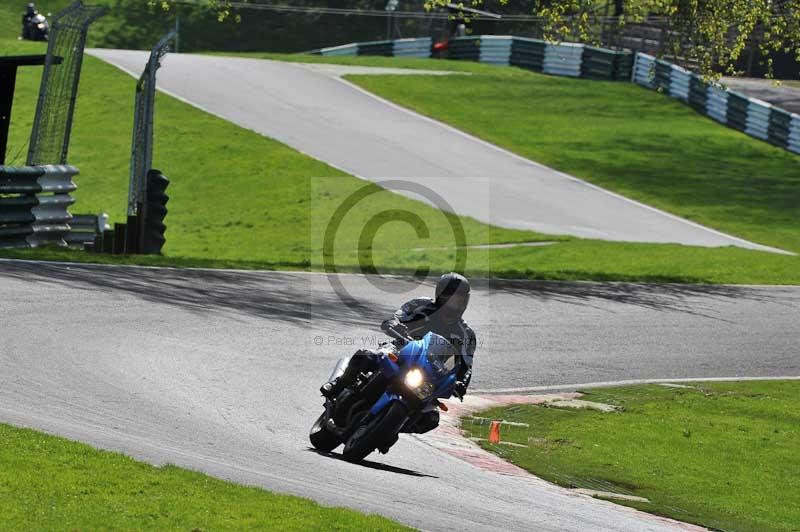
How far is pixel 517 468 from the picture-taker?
1191 centimetres

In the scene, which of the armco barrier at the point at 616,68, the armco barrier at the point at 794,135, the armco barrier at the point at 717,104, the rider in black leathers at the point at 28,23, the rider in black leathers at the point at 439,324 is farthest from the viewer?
the rider in black leathers at the point at 28,23

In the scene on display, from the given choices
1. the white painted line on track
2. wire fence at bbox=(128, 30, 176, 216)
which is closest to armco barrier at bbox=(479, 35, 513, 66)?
wire fence at bbox=(128, 30, 176, 216)

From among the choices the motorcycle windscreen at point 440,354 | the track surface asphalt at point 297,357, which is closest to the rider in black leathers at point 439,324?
the motorcycle windscreen at point 440,354

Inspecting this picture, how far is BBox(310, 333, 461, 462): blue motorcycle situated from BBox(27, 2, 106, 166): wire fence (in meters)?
12.7

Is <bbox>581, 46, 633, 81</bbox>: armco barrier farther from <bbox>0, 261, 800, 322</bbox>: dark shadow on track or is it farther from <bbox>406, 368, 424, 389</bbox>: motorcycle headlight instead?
<bbox>406, 368, 424, 389</bbox>: motorcycle headlight

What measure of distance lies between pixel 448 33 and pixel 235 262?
33.6 meters

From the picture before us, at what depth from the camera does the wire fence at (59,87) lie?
21922 millimetres

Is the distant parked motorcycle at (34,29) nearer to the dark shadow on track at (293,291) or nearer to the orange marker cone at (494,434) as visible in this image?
the dark shadow on track at (293,291)

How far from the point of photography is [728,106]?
44.2m

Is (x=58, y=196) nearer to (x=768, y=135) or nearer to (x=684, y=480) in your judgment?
(x=684, y=480)

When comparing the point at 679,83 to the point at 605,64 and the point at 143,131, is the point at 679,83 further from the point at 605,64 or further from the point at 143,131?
the point at 143,131

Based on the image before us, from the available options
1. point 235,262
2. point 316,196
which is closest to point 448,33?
point 316,196

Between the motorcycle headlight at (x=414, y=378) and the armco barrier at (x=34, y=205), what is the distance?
1163 centimetres

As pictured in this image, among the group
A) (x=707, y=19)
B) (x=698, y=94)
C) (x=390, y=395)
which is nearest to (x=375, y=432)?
(x=390, y=395)
